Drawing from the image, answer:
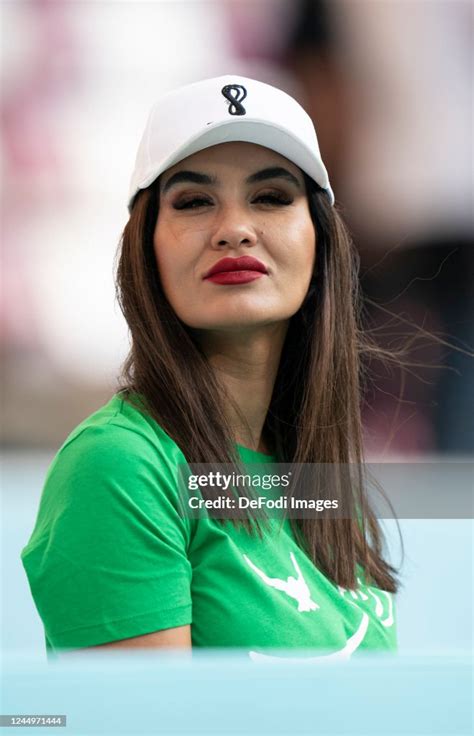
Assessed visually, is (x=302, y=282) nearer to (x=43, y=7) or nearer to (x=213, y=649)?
(x=213, y=649)

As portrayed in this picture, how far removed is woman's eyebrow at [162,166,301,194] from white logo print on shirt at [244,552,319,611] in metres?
0.46

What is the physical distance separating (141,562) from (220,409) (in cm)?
27

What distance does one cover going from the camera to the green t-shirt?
3.19 ft

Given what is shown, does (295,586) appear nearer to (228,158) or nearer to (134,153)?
(228,158)

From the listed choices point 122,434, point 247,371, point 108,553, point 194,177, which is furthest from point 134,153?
point 108,553

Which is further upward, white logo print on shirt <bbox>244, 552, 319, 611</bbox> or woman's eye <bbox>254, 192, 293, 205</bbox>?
woman's eye <bbox>254, 192, 293, 205</bbox>

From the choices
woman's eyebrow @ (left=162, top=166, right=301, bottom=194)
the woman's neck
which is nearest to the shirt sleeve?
the woman's neck

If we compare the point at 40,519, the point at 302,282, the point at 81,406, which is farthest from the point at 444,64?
the point at 40,519

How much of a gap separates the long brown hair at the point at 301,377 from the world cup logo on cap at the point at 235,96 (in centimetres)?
13

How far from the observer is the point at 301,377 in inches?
50.4

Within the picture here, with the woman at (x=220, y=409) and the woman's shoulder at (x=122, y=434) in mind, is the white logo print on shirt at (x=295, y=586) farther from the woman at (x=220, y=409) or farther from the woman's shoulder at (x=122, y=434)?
the woman's shoulder at (x=122, y=434)

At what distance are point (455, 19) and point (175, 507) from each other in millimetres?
847

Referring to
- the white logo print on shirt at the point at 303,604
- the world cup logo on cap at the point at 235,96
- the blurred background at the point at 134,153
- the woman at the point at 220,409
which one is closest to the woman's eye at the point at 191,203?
the woman at the point at 220,409

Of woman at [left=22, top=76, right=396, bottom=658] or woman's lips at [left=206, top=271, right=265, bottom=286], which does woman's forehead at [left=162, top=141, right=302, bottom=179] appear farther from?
woman's lips at [left=206, top=271, right=265, bottom=286]
